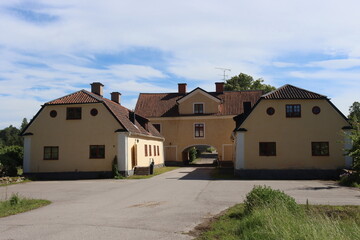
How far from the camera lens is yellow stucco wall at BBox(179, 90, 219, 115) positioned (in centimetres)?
4234

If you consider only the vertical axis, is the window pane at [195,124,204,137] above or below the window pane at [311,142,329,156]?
above

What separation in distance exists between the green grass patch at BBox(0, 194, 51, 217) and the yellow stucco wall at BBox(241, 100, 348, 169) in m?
15.0

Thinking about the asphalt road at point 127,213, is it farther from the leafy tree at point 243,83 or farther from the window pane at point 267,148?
the leafy tree at point 243,83

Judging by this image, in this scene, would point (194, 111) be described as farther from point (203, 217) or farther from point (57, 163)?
point (203, 217)

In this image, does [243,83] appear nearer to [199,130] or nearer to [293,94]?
[199,130]

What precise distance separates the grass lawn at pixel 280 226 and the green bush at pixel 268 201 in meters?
0.38

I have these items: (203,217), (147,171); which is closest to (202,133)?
(147,171)

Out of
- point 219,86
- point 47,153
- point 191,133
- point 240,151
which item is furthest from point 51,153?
point 219,86

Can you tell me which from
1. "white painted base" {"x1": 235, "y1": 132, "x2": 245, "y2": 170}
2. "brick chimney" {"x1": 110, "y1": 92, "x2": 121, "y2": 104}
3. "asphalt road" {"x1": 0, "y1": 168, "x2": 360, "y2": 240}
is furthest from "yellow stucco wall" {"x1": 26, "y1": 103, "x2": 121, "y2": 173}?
"asphalt road" {"x1": 0, "y1": 168, "x2": 360, "y2": 240}

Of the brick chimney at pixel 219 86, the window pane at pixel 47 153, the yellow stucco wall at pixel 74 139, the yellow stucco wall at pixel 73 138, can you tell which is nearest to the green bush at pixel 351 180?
the yellow stucco wall at pixel 74 139

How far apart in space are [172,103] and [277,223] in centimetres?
3849

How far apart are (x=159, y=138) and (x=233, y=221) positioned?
29.2m

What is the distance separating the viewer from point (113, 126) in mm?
26250

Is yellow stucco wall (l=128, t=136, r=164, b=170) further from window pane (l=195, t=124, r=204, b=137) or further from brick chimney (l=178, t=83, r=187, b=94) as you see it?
brick chimney (l=178, t=83, r=187, b=94)
